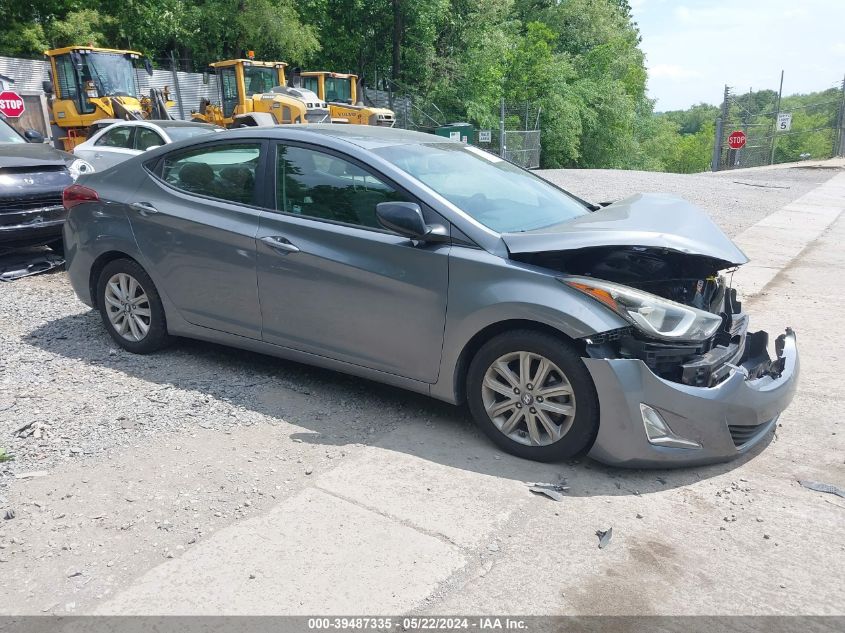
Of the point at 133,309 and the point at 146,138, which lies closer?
the point at 133,309

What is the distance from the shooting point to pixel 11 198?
7461mm

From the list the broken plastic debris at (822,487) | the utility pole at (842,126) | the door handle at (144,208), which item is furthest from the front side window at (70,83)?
the utility pole at (842,126)

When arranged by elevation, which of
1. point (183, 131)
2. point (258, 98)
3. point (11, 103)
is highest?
point (258, 98)

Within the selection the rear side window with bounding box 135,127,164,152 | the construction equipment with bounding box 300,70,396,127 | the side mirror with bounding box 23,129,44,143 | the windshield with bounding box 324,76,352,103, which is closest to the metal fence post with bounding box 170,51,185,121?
the construction equipment with bounding box 300,70,396,127

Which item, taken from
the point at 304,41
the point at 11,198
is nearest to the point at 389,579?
the point at 11,198

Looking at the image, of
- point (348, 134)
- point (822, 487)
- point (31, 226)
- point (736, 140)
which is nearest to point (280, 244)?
point (348, 134)

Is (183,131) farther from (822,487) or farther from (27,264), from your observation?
(822,487)

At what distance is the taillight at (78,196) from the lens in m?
5.23

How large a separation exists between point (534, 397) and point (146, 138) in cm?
1099

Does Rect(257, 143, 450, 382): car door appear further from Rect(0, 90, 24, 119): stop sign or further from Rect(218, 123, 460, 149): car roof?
Rect(0, 90, 24, 119): stop sign

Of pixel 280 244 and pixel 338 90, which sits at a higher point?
pixel 338 90

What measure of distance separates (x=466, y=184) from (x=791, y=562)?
2.60 m

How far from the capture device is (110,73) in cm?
1920

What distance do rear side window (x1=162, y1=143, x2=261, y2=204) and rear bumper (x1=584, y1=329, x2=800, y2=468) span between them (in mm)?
2505
